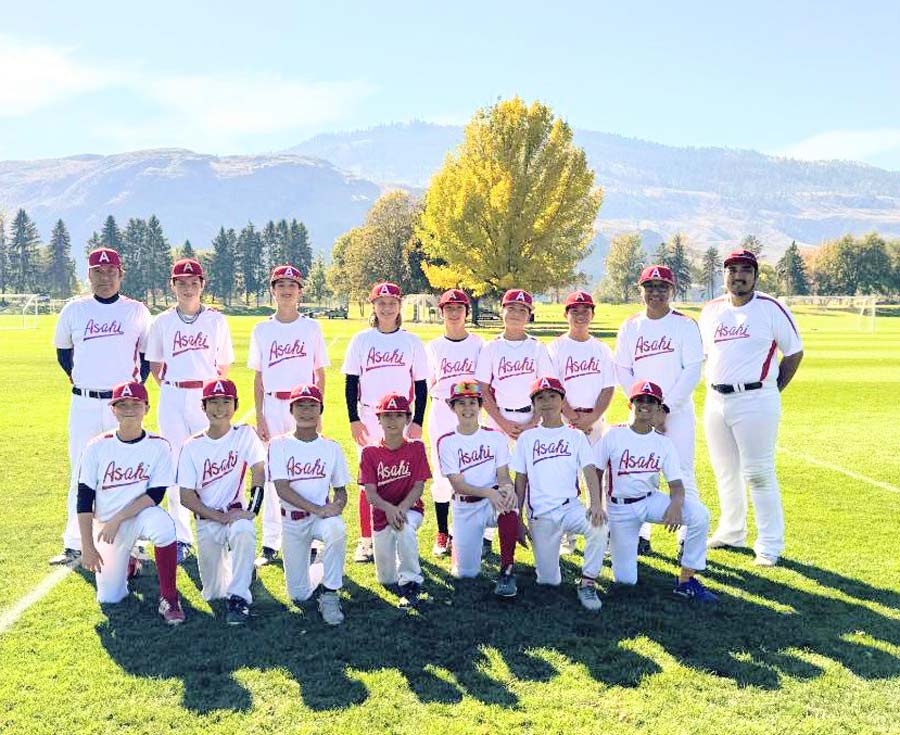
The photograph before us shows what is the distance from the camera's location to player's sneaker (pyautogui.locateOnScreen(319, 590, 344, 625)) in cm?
478

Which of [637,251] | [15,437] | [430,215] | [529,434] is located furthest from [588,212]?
[637,251]

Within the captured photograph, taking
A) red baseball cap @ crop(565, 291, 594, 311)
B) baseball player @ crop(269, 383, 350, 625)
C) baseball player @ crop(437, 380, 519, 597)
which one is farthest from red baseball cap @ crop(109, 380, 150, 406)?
red baseball cap @ crop(565, 291, 594, 311)

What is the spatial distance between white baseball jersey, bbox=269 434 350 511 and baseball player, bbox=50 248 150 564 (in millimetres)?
1660

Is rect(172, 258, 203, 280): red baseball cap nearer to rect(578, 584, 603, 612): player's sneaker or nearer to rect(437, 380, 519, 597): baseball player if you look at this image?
rect(437, 380, 519, 597): baseball player

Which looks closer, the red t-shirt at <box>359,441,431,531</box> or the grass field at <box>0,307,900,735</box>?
the grass field at <box>0,307,900,735</box>

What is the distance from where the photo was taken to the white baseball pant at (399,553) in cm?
525

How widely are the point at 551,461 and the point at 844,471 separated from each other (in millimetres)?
5601

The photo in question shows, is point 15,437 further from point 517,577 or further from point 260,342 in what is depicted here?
point 517,577

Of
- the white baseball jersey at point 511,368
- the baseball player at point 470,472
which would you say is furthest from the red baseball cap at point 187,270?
the white baseball jersey at point 511,368

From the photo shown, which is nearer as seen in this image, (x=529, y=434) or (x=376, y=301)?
(x=529, y=434)

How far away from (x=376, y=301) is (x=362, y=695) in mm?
3241

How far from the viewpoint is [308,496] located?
5332 millimetres

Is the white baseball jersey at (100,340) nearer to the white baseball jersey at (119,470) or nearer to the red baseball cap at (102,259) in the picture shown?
the red baseball cap at (102,259)

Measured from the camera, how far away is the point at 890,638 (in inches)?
180
